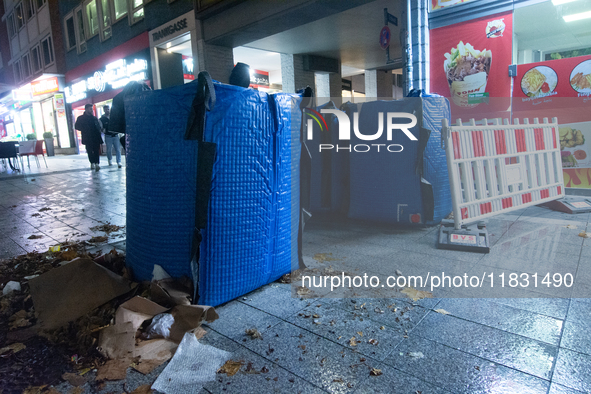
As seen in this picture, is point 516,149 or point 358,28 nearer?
point 516,149

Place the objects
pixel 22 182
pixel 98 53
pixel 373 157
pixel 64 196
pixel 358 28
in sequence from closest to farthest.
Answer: pixel 373 157 → pixel 64 196 → pixel 22 182 → pixel 358 28 → pixel 98 53

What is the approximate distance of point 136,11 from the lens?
15180mm

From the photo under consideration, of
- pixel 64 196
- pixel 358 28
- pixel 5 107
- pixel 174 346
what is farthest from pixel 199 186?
pixel 5 107

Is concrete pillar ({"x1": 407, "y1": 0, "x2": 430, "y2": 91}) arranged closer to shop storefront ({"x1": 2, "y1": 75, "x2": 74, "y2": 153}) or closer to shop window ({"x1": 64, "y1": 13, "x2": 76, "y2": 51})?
shop window ({"x1": 64, "y1": 13, "x2": 76, "y2": 51})

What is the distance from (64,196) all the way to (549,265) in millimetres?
7823

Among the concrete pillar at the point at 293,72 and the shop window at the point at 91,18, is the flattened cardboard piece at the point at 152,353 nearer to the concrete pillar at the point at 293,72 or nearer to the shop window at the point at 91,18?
the concrete pillar at the point at 293,72

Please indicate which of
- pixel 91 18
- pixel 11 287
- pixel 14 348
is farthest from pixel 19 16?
pixel 14 348

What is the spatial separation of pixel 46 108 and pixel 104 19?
431 inches

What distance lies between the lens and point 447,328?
2.17m

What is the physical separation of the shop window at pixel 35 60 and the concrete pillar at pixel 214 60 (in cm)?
2004

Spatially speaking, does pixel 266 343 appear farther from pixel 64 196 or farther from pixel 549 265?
pixel 64 196

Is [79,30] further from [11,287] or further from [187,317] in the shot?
[187,317]

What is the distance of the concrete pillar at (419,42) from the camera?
644 centimetres

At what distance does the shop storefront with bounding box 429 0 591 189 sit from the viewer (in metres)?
5.70
